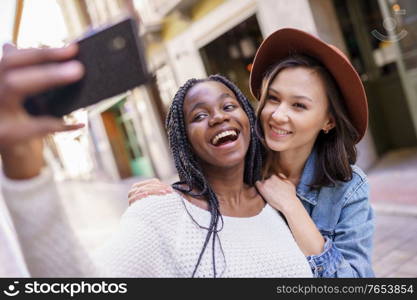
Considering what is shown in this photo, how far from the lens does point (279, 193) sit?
118cm

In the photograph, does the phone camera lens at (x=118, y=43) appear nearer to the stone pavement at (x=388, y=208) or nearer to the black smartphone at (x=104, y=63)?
the black smartphone at (x=104, y=63)

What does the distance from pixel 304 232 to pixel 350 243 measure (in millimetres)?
145

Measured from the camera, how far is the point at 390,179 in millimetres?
3770

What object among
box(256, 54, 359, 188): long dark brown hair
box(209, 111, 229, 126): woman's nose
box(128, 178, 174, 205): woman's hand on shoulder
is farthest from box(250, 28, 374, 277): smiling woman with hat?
box(128, 178, 174, 205): woman's hand on shoulder

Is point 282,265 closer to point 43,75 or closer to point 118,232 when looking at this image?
point 118,232

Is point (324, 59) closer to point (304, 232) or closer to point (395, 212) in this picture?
point (304, 232)

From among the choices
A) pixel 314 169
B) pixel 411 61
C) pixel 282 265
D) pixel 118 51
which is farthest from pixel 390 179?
pixel 118 51

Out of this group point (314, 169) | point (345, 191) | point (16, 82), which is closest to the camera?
point (16, 82)

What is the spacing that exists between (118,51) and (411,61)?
12.9 feet

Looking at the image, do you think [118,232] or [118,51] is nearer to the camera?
[118,51]

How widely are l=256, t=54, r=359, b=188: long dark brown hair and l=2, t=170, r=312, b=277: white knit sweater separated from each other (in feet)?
0.68

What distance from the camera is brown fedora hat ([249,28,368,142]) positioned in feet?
3.64

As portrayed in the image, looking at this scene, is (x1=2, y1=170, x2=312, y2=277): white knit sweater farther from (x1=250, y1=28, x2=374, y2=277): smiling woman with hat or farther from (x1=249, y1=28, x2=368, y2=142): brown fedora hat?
(x1=249, y1=28, x2=368, y2=142): brown fedora hat

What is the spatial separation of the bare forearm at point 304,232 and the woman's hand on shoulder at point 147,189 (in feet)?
1.20
